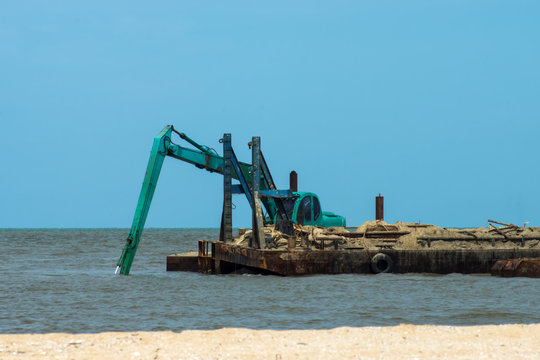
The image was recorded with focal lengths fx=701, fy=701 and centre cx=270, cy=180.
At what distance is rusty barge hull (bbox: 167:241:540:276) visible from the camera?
23438 millimetres

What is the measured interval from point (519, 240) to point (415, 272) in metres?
4.51

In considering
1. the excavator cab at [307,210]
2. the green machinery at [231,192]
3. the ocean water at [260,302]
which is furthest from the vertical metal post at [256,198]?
the excavator cab at [307,210]

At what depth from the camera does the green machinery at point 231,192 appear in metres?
25.4

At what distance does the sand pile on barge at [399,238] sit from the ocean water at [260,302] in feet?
4.36

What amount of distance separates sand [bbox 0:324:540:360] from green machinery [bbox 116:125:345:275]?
38.8ft

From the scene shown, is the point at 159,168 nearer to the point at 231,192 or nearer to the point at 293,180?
the point at 231,192

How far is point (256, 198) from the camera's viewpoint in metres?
25.3

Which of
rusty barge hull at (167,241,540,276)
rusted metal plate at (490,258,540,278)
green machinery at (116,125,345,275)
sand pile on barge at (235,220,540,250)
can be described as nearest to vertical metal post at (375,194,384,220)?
green machinery at (116,125,345,275)

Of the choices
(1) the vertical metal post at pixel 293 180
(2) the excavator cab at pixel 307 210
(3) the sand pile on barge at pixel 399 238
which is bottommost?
(3) the sand pile on barge at pixel 399 238

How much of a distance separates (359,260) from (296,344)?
13.2 metres

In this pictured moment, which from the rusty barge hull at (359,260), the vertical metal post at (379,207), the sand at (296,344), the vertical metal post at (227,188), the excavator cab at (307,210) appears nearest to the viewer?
the sand at (296,344)

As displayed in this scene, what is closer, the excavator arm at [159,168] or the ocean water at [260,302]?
the ocean water at [260,302]

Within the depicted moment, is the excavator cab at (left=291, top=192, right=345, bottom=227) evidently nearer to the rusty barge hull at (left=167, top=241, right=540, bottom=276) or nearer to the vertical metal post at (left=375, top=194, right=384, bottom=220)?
the rusty barge hull at (left=167, top=241, right=540, bottom=276)

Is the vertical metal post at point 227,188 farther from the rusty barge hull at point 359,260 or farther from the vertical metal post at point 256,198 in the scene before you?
the vertical metal post at point 256,198
